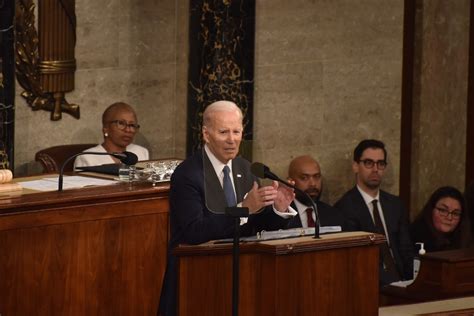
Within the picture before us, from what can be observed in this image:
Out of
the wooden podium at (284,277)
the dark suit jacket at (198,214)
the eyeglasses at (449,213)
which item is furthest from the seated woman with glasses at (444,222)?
the wooden podium at (284,277)

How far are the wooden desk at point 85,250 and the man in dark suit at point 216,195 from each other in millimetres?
988

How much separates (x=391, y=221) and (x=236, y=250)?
4.75 metres

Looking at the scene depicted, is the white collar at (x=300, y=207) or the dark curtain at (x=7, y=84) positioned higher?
the dark curtain at (x=7, y=84)

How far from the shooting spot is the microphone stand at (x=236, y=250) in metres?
6.37

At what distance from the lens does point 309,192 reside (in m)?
10.7

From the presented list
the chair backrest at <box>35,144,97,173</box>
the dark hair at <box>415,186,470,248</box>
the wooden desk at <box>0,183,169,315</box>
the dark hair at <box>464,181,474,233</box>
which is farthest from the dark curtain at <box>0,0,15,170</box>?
the dark hair at <box>464,181,474,233</box>

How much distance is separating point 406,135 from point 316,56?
126 centimetres

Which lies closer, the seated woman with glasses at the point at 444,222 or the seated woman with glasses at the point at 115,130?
the seated woman with glasses at the point at 115,130

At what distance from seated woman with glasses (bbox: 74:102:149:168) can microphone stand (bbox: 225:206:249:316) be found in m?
4.05

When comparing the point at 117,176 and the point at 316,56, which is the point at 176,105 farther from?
the point at 117,176

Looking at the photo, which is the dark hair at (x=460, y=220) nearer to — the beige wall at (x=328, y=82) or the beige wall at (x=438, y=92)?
Answer: the beige wall at (x=328, y=82)

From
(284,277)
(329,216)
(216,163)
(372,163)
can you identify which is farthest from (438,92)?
(284,277)

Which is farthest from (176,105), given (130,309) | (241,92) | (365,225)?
(130,309)

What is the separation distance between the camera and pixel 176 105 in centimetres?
1159
